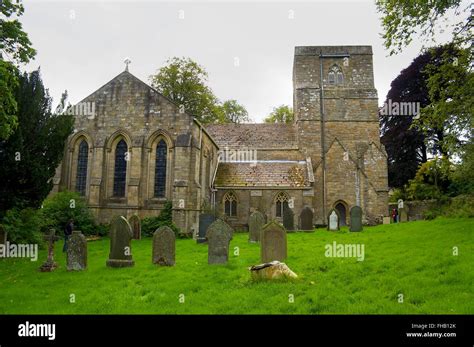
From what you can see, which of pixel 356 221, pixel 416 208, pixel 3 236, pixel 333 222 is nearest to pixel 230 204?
pixel 333 222

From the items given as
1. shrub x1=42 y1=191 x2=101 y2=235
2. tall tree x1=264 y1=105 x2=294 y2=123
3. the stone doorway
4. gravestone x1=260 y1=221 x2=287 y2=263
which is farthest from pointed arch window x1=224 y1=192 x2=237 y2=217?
tall tree x1=264 y1=105 x2=294 y2=123

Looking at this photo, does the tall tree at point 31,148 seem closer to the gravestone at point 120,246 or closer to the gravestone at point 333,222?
the gravestone at point 120,246

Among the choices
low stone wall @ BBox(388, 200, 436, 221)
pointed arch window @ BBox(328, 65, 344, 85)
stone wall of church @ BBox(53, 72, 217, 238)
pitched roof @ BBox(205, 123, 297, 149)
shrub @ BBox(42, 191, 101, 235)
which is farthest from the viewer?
pointed arch window @ BBox(328, 65, 344, 85)

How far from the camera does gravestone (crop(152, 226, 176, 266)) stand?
994 cm

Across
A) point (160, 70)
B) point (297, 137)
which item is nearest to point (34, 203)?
point (297, 137)

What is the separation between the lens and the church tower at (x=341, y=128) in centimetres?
2512

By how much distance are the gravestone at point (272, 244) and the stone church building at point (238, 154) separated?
28.2 feet

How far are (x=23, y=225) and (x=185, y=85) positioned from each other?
21.7m

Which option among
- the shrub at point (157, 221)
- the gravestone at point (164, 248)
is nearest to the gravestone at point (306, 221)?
the shrub at point (157, 221)

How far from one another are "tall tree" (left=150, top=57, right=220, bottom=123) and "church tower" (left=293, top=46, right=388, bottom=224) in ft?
30.0

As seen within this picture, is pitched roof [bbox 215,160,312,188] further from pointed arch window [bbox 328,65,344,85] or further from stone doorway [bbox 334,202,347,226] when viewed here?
pointed arch window [bbox 328,65,344,85]

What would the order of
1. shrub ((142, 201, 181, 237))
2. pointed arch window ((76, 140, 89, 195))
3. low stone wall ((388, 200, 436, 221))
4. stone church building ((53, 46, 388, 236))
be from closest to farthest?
shrub ((142, 201, 181, 237)), stone church building ((53, 46, 388, 236)), pointed arch window ((76, 140, 89, 195)), low stone wall ((388, 200, 436, 221))

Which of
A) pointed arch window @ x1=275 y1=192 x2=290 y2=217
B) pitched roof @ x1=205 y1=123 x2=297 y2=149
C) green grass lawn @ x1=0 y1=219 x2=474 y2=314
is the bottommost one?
green grass lawn @ x1=0 y1=219 x2=474 y2=314

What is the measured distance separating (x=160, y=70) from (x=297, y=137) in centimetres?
1481
